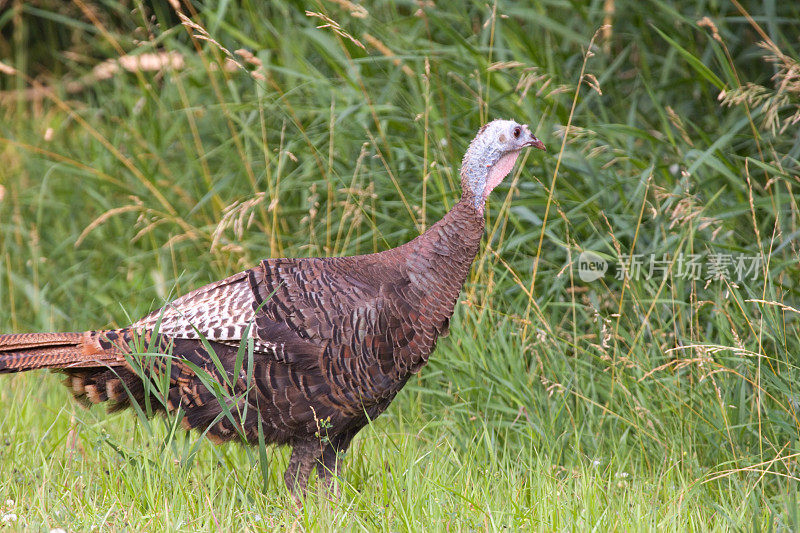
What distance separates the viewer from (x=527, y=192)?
14.0 feet

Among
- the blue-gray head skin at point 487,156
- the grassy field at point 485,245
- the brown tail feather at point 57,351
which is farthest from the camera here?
the blue-gray head skin at point 487,156

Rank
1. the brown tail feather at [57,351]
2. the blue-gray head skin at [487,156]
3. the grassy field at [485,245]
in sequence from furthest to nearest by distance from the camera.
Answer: the blue-gray head skin at [487,156] → the brown tail feather at [57,351] → the grassy field at [485,245]

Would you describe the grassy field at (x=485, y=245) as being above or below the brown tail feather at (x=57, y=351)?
below

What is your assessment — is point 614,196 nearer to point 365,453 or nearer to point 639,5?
point 639,5

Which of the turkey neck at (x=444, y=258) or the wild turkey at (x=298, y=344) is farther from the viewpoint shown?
the turkey neck at (x=444, y=258)

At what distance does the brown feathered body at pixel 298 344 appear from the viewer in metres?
3.01

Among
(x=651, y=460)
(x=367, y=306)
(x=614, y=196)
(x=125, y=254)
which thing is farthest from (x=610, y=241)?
(x=125, y=254)

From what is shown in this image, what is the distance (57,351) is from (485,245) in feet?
6.04

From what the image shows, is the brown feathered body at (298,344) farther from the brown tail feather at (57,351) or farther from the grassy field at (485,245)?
the grassy field at (485,245)

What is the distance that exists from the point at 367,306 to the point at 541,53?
188 cm

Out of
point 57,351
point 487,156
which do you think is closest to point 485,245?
point 487,156

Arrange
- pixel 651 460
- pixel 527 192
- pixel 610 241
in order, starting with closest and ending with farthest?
pixel 651 460, pixel 610 241, pixel 527 192

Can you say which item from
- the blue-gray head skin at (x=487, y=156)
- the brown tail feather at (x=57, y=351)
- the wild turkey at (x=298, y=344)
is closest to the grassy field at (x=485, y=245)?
the wild turkey at (x=298, y=344)

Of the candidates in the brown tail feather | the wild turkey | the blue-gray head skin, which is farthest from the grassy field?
the blue-gray head skin
